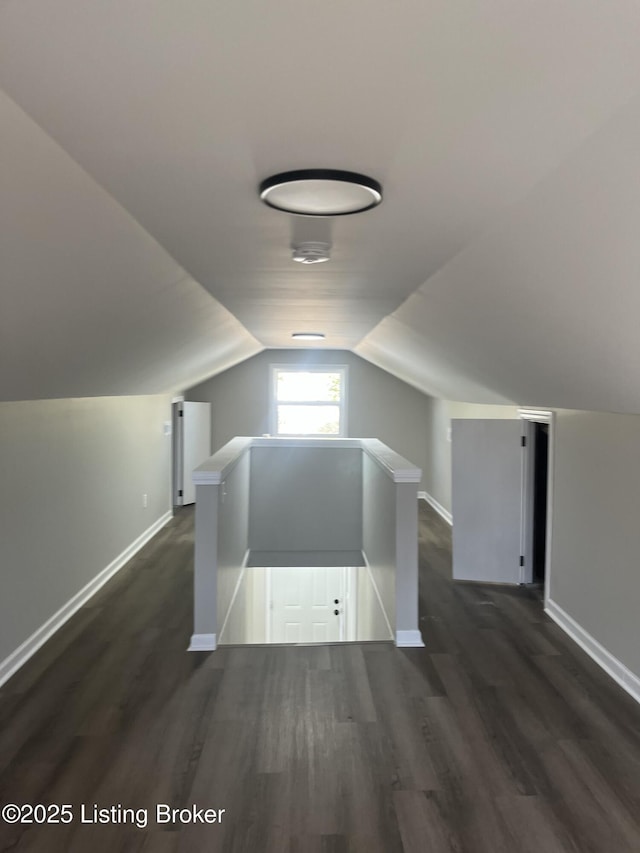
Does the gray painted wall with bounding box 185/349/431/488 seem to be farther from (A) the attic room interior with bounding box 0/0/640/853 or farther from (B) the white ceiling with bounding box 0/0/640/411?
(B) the white ceiling with bounding box 0/0/640/411

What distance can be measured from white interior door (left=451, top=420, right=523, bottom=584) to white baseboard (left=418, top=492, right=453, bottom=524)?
87.3 inches

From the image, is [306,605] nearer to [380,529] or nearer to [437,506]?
[380,529]

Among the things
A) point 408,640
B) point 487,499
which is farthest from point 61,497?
point 487,499

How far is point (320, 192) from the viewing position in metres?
1.76

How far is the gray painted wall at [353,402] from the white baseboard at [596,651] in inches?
184

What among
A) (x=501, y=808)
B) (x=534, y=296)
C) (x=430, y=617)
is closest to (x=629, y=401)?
(x=534, y=296)

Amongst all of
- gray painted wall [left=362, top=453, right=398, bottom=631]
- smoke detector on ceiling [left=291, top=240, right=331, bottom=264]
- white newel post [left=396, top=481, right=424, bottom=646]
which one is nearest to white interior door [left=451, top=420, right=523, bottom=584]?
gray painted wall [left=362, top=453, right=398, bottom=631]

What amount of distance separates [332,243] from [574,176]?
3.44 ft

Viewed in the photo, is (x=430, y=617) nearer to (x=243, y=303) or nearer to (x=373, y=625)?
(x=373, y=625)

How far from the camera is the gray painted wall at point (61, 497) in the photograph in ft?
11.4

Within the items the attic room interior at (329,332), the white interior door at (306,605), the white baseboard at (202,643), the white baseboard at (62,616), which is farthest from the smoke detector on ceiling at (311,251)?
the white interior door at (306,605)

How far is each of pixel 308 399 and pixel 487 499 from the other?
13.9ft

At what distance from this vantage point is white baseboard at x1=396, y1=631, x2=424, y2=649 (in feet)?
12.9

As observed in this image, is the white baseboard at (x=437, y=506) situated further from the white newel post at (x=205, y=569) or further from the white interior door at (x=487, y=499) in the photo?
the white newel post at (x=205, y=569)
